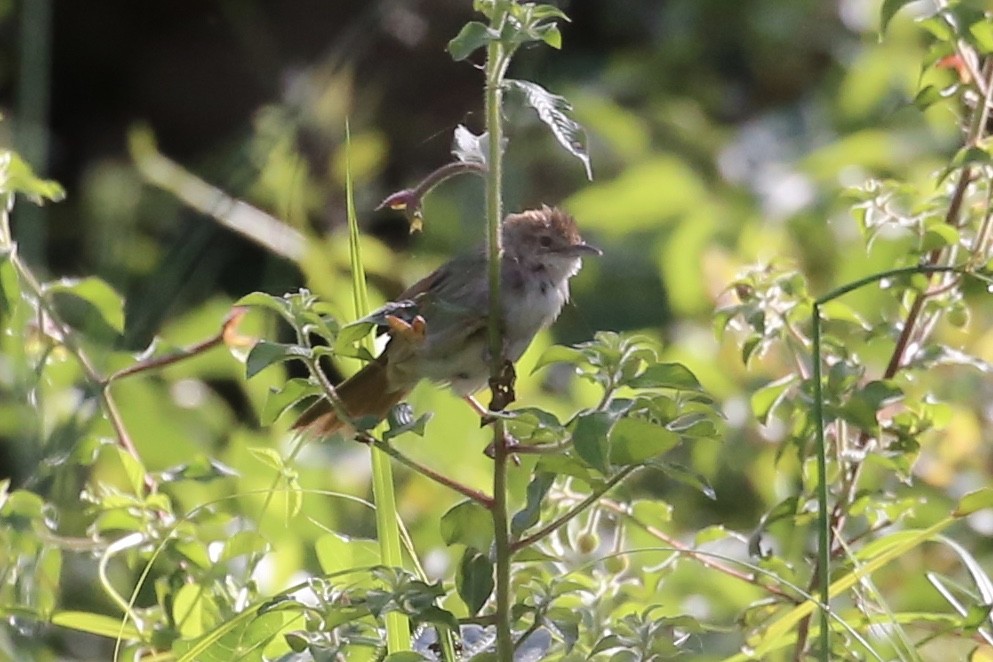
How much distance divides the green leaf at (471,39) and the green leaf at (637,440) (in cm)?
27

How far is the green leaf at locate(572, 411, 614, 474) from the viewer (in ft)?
3.14

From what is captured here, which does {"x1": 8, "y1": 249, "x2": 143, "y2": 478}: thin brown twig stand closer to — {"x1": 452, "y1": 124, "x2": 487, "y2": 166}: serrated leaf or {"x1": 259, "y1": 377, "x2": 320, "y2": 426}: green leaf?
{"x1": 259, "y1": 377, "x2": 320, "y2": 426}: green leaf

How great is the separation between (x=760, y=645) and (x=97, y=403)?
2.12 feet

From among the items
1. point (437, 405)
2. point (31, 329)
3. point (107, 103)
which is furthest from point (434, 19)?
point (31, 329)

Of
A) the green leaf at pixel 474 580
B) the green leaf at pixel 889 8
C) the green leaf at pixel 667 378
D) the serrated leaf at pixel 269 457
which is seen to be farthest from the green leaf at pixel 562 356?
the green leaf at pixel 889 8

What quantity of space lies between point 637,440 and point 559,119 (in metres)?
Result: 0.22

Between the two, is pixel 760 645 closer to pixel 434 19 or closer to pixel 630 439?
pixel 630 439

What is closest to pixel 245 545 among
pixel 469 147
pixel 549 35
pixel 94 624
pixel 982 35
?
pixel 94 624

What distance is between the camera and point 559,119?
99 cm

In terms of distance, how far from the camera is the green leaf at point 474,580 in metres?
1.08

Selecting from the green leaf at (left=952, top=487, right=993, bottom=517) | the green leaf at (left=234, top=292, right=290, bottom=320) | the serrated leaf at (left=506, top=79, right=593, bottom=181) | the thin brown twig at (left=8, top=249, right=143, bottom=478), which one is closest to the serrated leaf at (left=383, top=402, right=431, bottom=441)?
the green leaf at (left=234, top=292, right=290, bottom=320)

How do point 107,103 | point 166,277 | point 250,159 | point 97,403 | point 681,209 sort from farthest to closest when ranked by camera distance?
point 107,103 < point 681,209 < point 250,159 < point 166,277 < point 97,403

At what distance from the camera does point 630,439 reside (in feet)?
3.29

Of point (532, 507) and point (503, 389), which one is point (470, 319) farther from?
point (532, 507)
